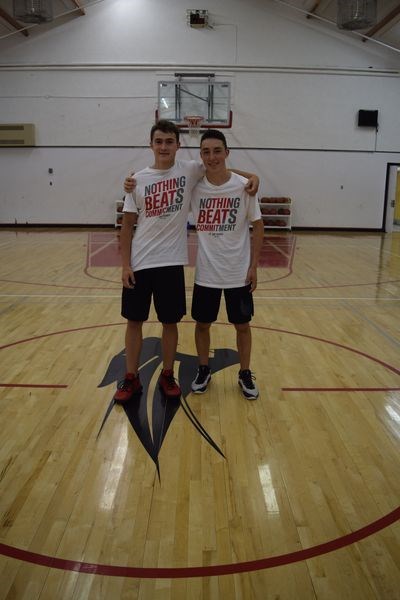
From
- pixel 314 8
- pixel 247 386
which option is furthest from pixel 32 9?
pixel 247 386

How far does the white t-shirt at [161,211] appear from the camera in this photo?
8.84ft

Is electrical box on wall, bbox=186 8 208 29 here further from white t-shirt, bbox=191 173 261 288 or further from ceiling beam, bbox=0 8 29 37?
white t-shirt, bbox=191 173 261 288

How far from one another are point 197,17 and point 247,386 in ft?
43.0

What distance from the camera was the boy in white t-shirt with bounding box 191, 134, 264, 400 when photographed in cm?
278

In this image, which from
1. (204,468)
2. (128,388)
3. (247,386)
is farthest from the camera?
(247,386)

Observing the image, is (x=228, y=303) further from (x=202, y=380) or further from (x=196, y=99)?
(x=196, y=99)

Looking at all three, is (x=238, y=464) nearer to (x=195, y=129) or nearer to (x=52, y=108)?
(x=195, y=129)

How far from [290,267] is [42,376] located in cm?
548

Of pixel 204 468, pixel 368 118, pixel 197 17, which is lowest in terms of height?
pixel 204 468

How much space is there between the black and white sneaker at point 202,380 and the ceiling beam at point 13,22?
12.8 m

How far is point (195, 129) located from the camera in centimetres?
1346

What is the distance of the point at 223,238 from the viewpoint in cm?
283

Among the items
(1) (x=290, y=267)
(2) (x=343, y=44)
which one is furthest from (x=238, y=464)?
(2) (x=343, y=44)

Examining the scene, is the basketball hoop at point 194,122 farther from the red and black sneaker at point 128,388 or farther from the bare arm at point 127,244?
the red and black sneaker at point 128,388
